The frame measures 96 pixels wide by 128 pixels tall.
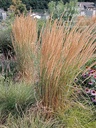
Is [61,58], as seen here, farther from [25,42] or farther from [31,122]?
[25,42]

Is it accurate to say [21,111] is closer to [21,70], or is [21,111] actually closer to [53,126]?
[53,126]

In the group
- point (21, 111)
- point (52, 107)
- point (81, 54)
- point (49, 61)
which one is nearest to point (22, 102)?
point (21, 111)

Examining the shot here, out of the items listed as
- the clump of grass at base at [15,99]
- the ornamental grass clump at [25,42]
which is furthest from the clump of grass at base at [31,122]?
the ornamental grass clump at [25,42]

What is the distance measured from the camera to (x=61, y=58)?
234cm

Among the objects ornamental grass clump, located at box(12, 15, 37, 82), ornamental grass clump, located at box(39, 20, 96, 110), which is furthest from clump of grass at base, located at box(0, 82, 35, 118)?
ornamental grass clump, located at box(12, 15, 37, 82)

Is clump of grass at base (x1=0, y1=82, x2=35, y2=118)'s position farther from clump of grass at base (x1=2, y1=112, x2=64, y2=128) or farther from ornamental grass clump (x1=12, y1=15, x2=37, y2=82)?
ornamental grass clump (x1=12, y1=15, x2=37, y2=82)

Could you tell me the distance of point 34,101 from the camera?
2.63 m

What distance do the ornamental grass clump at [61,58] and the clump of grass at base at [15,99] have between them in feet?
0.82

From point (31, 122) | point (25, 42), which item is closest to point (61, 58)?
point (31, 122)

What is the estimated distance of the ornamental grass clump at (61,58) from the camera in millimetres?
2309

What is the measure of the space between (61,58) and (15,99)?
685 millimetres

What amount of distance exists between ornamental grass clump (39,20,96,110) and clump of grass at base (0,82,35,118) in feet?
0.82

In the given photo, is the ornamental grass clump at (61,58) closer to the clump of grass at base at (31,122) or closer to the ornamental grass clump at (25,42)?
the clump of grass at base at (31,122)

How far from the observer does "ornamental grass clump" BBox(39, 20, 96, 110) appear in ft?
7.57
